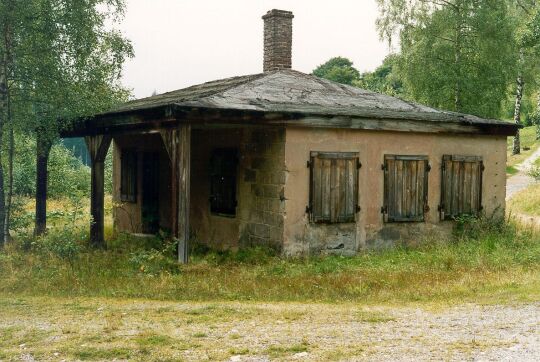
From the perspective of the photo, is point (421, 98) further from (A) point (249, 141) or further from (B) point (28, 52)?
(B) point (28, 52)

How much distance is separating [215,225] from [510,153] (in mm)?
31113

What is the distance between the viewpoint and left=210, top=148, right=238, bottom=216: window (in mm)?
12758

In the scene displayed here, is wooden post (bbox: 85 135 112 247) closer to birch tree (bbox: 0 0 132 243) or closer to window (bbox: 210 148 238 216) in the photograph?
birch tree (bbox: 0 0 132 243)

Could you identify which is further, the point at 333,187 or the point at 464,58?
the point at 464,58

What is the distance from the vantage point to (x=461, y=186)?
13.9 m

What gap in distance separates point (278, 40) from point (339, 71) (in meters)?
45.7

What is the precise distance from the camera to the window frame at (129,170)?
52.2 ft

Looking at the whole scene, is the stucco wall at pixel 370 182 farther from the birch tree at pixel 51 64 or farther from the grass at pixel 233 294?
the birch tree at pixel 51 64

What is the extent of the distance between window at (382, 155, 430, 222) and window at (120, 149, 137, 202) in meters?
6.33

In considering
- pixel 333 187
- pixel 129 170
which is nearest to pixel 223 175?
pixel 333 187

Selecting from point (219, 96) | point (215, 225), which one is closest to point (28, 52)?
point (219, 96)

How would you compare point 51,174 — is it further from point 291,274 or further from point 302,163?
point 291,274

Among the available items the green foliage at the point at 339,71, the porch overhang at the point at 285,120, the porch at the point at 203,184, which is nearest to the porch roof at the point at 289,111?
the porch overhang at the point at 285,120

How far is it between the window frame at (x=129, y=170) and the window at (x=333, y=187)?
5.60 metres
